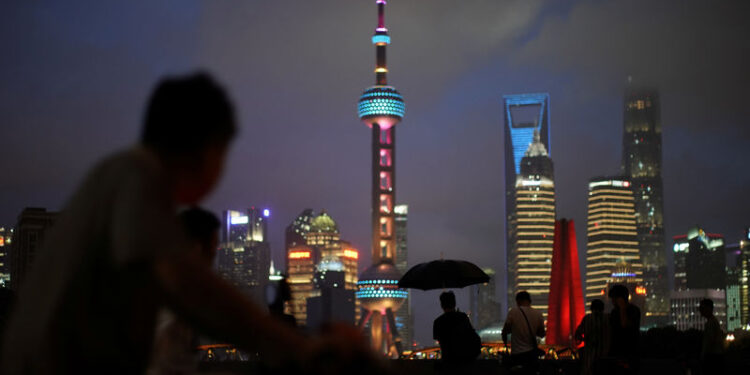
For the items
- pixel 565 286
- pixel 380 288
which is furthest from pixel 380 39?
pixel 565 286

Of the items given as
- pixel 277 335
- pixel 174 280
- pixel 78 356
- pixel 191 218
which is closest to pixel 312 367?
pixel 277 335

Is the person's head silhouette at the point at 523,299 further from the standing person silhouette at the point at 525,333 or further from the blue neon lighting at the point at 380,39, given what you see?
the blue neon lighting at the point at 380,39

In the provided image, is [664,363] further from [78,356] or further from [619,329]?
[78,356]

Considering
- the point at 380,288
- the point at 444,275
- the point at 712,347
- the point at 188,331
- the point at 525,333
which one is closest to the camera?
the point at 188,331

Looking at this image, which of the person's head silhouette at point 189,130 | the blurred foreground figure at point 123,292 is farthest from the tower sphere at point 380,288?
the blurred foreground figure at point 123,292

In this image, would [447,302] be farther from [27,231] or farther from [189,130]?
[27,231]
